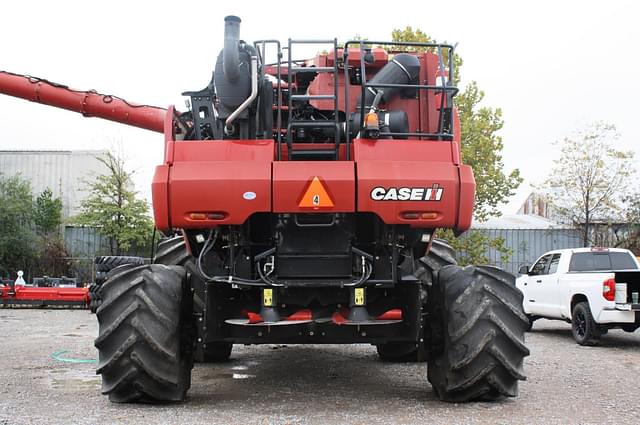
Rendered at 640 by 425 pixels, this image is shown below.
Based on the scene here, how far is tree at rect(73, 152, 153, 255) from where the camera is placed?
101ft

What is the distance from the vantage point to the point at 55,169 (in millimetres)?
40438

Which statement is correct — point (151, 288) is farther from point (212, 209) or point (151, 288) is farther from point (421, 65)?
point (421, 65)

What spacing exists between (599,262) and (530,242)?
18164 millimetres

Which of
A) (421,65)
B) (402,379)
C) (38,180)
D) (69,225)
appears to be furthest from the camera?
(38,180)

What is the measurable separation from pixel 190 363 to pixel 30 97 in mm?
7293

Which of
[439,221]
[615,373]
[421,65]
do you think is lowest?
[615,373]

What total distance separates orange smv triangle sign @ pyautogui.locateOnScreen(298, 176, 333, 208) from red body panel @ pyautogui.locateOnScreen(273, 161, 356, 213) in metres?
0.02

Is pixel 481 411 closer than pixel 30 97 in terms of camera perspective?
Yes

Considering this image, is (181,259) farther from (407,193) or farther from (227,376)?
(407,193)

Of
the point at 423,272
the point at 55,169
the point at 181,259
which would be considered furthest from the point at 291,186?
the point at 55,169

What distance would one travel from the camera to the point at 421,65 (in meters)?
7.64

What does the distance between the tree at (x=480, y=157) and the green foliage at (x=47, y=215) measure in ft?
62.0

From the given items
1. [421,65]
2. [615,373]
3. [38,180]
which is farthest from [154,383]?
[38,180]

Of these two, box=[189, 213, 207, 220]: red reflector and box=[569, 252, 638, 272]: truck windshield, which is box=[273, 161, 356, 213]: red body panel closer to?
box=[189, 213, 207, 220]: red reflector
